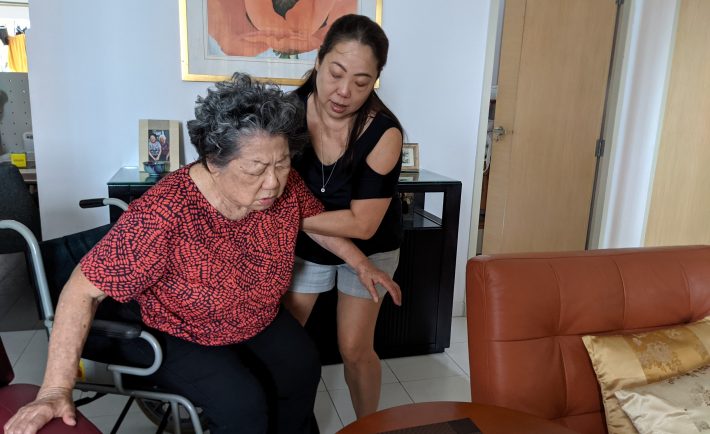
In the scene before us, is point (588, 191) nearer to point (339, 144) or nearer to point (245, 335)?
point (339, 144)

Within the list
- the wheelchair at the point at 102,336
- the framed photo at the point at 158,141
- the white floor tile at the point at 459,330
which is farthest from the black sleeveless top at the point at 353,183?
the white floor tile at the point at 459,330

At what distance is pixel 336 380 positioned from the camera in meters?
2.23

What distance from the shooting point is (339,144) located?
1.44 meters

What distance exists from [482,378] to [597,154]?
252 cm

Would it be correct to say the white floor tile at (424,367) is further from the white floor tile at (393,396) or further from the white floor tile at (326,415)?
the white floor tile at (326,415)

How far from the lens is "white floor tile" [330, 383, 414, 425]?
200 cm

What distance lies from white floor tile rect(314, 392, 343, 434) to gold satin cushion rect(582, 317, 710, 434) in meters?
1.03

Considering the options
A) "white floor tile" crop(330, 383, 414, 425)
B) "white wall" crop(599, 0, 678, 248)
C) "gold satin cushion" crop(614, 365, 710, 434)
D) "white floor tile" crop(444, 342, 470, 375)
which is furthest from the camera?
"white wall" crop(599, 0, 678, 248)

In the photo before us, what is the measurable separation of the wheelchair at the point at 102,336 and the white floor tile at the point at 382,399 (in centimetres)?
75

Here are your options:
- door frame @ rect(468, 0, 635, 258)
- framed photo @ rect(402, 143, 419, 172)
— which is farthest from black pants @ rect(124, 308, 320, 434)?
door frame @ rect(468, 0, 635, 258)

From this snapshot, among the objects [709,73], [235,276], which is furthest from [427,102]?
[235,276]

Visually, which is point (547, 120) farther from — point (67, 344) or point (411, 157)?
point (67, 344)

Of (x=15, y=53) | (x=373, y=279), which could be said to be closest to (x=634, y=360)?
(x=373, y=279)

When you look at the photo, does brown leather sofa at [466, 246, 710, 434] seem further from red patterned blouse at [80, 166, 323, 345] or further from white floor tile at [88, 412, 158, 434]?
white floor tile at [88, 412, 158, 434]
